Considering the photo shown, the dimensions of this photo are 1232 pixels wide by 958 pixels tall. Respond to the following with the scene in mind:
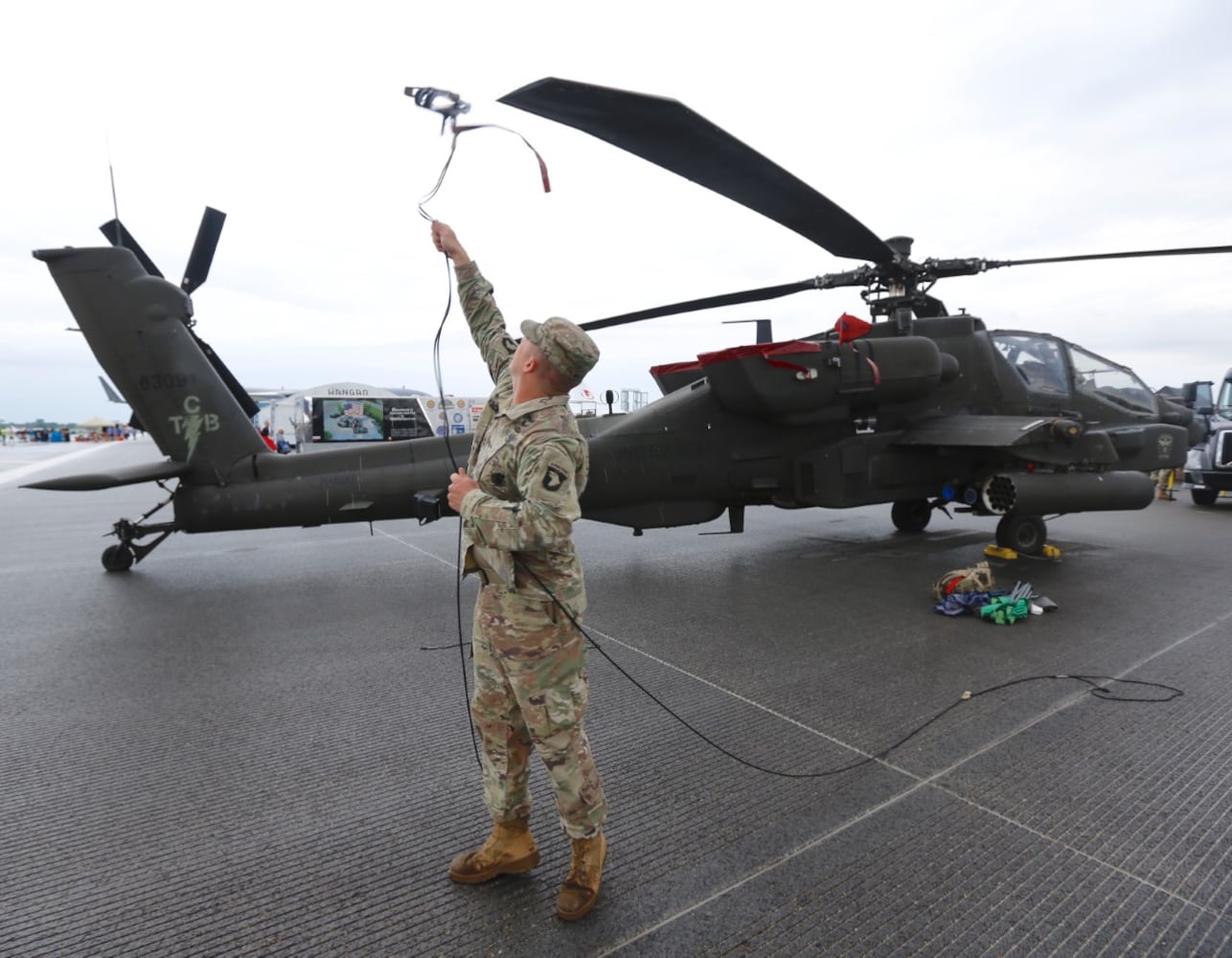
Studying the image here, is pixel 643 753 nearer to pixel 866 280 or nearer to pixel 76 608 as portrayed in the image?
pixel 76 608

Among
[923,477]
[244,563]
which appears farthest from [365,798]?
[923,477]

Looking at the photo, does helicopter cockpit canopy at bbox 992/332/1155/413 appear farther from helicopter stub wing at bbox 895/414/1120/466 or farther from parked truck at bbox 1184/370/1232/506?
parked truck at bbox 1184/370/1232/506

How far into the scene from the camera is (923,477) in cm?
670

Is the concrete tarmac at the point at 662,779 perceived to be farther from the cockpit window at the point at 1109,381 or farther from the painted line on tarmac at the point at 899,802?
the cockpit window at the point at 1109,381

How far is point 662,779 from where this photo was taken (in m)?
2.69

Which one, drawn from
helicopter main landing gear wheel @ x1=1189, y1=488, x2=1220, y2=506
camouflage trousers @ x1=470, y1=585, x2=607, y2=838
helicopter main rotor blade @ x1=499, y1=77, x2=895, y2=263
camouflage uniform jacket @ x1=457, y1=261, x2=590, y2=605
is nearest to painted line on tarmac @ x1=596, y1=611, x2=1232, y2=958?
camouflage trousers @ x1=470, y1=585, x2=607, y2=838

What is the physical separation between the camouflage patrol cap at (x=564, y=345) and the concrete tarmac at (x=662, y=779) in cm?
160

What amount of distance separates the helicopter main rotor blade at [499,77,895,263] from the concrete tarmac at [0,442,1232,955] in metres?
2.80

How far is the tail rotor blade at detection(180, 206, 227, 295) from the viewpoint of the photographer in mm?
5824

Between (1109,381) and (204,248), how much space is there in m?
9.30

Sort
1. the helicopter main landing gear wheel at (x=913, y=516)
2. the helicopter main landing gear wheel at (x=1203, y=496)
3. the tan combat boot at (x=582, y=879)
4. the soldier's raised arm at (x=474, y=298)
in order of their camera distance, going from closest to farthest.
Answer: the tan combat boot at (x=582, y=879)
the soldier's raised arm at (x=474, y=298)
the helicopter main landing gear wheel at (x=913, y=516)
the helicopter main landing gear wheel at (x=1203, y=496)

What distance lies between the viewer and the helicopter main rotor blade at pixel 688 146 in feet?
10.2

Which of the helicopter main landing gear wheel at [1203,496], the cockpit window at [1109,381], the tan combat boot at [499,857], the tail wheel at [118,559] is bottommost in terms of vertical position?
the helicopter main landing gear wheel at [1203,496]

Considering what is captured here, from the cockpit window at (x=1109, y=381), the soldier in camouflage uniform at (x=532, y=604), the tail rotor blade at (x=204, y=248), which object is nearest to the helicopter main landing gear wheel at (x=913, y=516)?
the cockpit window at (x=1109, y=381)
